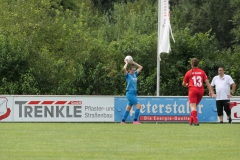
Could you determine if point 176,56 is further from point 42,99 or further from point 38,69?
point 42,99

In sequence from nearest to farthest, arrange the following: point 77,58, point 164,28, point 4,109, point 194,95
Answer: point 194,95, point 4,109, point 164,28, point 77,58

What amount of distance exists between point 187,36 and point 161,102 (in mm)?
10807

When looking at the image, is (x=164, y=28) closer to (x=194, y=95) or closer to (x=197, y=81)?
(x=197, y=81)

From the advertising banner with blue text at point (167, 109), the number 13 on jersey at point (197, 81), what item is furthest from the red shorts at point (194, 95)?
the advertising banner with blue text at point (167, 109)

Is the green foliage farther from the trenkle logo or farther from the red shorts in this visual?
the red shorts

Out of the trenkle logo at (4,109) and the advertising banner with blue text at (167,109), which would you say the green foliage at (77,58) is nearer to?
the trenkle logo at (4,109)

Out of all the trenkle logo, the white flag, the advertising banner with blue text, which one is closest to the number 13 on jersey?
the advertising banner with blue text

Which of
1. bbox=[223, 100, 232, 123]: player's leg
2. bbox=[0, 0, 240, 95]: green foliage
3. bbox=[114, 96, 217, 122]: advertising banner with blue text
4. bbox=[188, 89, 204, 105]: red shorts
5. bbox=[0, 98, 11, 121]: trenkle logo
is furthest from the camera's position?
bbox=[0, 0, 240, 95]: green foliage
